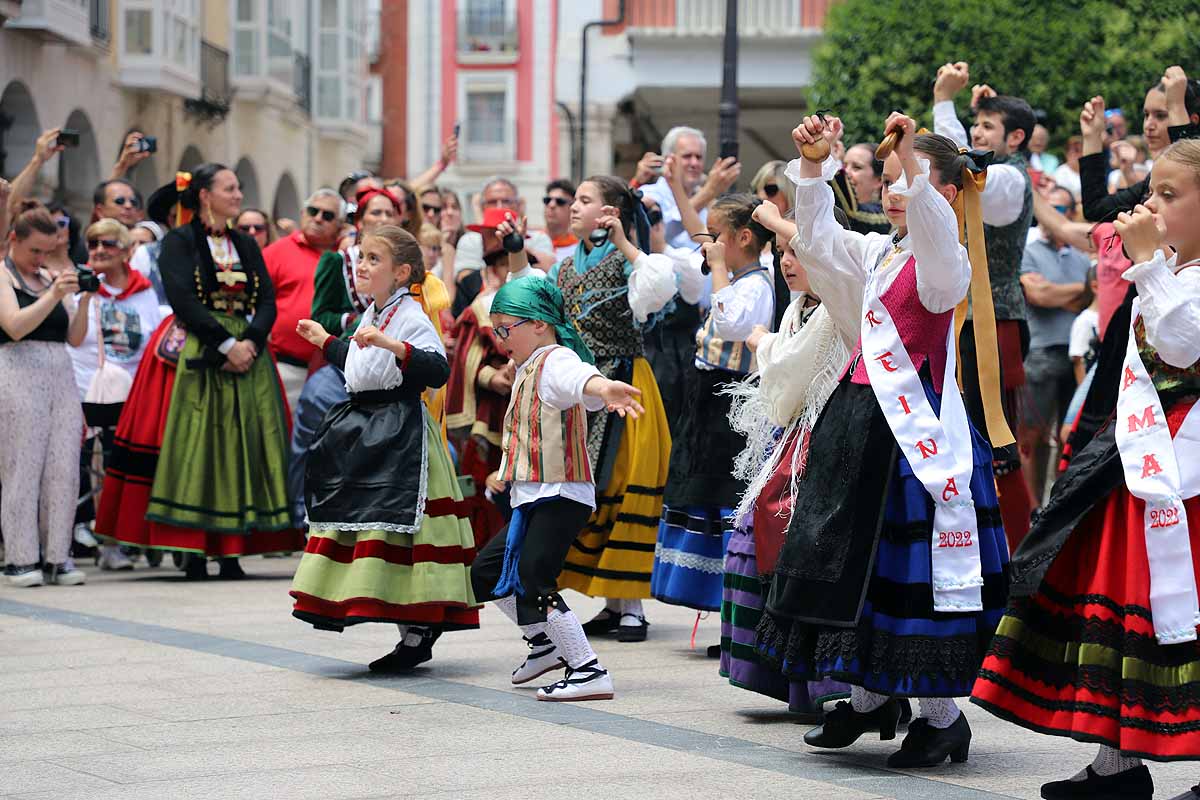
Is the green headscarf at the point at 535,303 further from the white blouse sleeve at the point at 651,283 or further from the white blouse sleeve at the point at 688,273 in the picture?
the white blouse sleeve at the point at 688,273

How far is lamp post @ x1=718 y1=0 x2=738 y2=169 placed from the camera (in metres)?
15.7

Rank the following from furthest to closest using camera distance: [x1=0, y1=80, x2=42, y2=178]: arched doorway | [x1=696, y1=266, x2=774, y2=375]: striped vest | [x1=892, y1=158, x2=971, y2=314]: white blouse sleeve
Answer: [x1=0, y1=80, x2=42, y2=178]: arched doorway, [x1=696, y1=266, x2=774, y2=375]: striped vest, [x1=892, y1=158, x2=971, y2=314]: white blouse sleeve

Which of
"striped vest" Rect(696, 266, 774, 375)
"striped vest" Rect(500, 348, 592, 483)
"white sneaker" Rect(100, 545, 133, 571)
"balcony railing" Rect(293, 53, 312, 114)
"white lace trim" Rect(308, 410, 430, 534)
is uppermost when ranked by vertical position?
"balcony railing" Rect(293, 53, 312, 114)

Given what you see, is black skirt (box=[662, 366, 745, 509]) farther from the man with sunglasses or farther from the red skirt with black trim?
the red skirt with black trim

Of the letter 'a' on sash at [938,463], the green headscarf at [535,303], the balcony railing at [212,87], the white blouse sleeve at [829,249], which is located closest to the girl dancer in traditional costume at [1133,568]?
the letter 'a' on sash at [938,463]

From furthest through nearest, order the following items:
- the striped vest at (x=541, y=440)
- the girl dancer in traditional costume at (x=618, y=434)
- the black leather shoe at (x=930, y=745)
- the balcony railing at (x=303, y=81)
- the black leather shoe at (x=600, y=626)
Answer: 1. the balcony railing at (x=303, y=81)
2. the black leather shoe at (x=600, y=626)
3. the girl dancer in traditional costume at (x=618, y=434)
4. the striped vest at (x=541, y=440)
5. the black leather shoe at (x=930, y=745)

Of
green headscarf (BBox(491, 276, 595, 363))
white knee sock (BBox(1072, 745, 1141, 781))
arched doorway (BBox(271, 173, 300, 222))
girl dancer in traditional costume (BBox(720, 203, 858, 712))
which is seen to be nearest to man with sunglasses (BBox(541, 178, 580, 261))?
green headscarf (BBox(491, 276, 595, 363))

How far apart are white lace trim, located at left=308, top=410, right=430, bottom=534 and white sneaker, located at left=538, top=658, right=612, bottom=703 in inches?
33.3

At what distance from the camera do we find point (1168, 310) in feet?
15.1

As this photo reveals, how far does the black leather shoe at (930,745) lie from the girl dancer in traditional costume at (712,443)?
6.60 feet

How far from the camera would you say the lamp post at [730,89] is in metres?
15.7

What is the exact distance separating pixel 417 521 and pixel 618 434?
1.42 m

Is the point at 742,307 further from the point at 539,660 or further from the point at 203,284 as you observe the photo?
the point at 203,284

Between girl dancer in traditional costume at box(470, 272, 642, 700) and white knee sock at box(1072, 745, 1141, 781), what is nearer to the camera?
white knee sock at box(1072, 745, 1141, 781)
